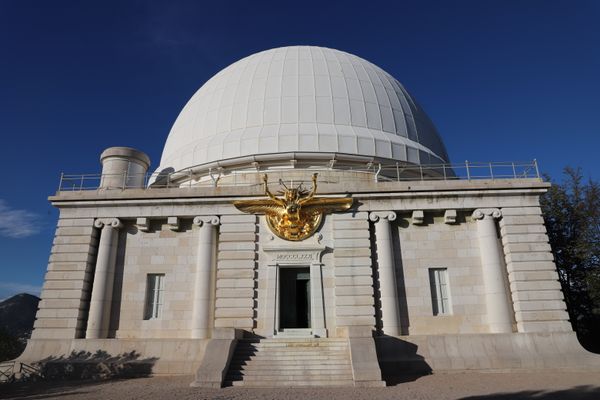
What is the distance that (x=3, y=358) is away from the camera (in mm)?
23531

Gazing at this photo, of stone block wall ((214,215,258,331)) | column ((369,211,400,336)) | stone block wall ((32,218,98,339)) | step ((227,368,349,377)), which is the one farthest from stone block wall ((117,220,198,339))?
column ((369,211,400,336))

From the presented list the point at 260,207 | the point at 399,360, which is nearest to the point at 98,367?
the point at 260,207

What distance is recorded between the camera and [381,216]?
17.4m

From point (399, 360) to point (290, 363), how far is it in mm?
3955

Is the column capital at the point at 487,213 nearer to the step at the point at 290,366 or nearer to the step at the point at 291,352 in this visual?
the step at the point at 291,352

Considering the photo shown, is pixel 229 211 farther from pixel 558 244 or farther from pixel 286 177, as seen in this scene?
pixel 558 244

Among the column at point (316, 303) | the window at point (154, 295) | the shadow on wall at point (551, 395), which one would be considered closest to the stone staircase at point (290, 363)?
the column at point (316, 303)

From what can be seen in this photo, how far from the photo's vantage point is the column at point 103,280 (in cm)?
1653

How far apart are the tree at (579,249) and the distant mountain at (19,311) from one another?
213 feet

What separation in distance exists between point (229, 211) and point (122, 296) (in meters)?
5.52

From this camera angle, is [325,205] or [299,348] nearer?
[299,348]

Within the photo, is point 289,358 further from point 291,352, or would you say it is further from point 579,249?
point 579,249

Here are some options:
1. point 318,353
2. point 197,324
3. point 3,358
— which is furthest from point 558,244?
point 3,358

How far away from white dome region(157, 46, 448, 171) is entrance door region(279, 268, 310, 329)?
257 inches
